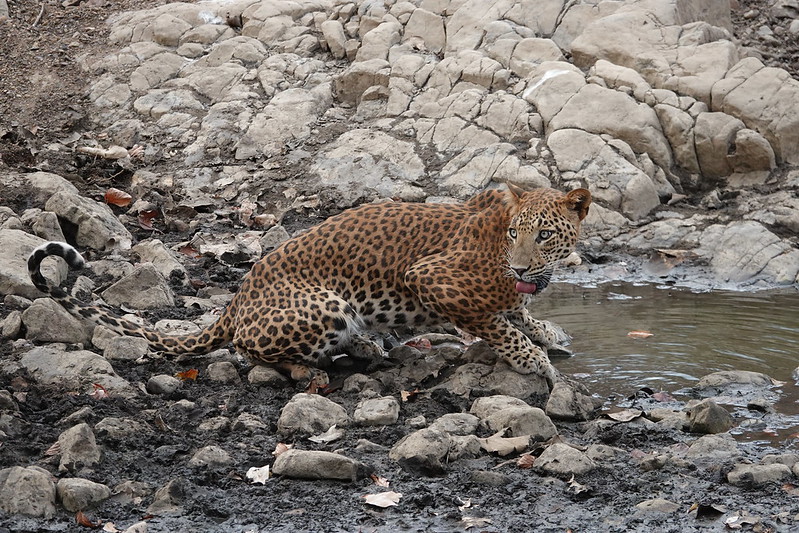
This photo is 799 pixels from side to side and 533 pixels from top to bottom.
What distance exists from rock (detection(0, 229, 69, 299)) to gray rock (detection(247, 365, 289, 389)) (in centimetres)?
192

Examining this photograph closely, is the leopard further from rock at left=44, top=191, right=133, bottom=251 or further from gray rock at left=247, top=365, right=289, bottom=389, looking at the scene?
rock at left=44, top=191, right=133, bottom=251

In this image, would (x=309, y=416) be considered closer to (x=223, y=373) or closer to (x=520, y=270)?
(x=223, y=373)

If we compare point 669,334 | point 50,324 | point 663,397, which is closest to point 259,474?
point 50,324

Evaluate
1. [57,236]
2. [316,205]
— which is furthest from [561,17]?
[57,236]

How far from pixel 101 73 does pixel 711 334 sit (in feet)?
34.2

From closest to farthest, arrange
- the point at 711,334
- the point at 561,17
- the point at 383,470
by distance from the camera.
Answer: the point at 383,470 < the point at 711,334 < the point at 561,17

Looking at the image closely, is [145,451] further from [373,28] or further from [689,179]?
[373,28]

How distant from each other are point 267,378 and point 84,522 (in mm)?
2325

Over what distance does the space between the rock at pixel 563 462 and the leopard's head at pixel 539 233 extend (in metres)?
1.46

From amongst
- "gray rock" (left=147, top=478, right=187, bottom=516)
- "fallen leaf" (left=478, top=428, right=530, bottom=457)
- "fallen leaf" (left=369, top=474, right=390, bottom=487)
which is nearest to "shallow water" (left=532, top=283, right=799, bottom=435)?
"fallen leaf" (left=478, top=428, right=530, bottom=457)

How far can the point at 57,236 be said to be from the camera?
Result: 33.0ft

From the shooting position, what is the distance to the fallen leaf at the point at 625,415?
277 inches

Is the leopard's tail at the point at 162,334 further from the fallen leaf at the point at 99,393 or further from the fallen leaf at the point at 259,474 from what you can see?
the fallen leaf at the point at 259,474

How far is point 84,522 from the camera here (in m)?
5.38
